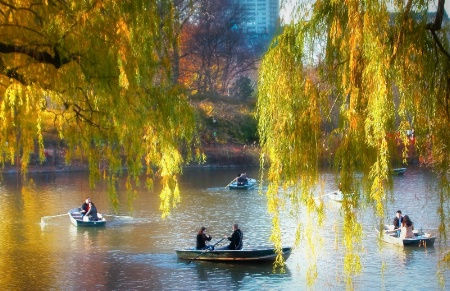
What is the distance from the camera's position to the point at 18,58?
745cm

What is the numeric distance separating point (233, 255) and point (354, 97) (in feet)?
32.8

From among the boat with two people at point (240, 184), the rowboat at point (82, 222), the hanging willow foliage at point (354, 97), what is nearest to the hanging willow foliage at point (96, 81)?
the hanging willow foliage at point (354, 97)

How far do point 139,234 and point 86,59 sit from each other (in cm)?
1276

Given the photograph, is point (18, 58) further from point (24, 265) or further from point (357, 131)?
point (24, 265)

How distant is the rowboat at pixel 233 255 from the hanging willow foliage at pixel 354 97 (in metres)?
8.66

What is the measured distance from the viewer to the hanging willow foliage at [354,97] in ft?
20.9

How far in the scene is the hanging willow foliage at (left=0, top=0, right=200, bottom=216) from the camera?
285 inches

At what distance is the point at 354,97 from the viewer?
6.50m

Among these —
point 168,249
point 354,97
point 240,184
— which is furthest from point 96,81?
point 240,184

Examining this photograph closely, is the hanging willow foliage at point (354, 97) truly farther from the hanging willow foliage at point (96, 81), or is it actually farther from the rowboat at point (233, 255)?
the rowboat at point (233, 255)

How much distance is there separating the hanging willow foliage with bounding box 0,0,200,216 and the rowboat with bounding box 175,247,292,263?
7240 millimetres

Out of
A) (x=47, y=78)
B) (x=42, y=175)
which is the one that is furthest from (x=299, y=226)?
(x=42, y=175)

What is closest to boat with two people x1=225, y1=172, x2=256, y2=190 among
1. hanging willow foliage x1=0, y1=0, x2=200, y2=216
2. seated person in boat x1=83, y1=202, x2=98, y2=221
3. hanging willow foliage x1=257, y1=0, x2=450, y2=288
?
seated person in boat x1=83, y1=202, x2=98, y2=221

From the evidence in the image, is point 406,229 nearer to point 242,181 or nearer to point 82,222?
point 82,222
